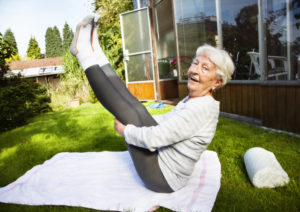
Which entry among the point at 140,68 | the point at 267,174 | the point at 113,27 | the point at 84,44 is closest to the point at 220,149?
the point at 267,174

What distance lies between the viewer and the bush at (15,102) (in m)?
4.98

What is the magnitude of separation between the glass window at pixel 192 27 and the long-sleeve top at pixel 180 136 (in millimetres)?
3330

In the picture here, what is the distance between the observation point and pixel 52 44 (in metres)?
37.1

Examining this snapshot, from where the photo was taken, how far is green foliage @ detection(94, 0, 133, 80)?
9.53 meters

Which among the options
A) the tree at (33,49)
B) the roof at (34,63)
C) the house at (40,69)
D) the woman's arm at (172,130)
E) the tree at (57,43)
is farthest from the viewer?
the tree at (57,43)

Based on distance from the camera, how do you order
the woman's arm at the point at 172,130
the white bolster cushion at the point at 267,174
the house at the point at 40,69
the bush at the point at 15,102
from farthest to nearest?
1. the house at the point at 40,69
2. the bush at the point at 15,102
3. the white bolster cushion at the point at 267,174
4. the woman's arm at the point at 172,130

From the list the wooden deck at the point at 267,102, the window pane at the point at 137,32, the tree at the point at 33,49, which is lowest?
the wooden deck at the point at 267,102

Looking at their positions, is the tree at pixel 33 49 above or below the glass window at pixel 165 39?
above

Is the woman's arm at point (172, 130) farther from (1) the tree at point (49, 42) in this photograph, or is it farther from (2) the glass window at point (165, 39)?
(1) the tree at point (49, 42)

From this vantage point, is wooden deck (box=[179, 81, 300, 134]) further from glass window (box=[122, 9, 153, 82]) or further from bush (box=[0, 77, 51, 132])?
bush (box=[0, 77, 51, 132])

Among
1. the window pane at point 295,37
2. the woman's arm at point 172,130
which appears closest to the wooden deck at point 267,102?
the window pane at point 295,37

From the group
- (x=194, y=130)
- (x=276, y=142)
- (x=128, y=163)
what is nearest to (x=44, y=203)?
(x=128, y=163)

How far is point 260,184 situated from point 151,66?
5.31 m

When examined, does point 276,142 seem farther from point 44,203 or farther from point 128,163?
point 44,203
